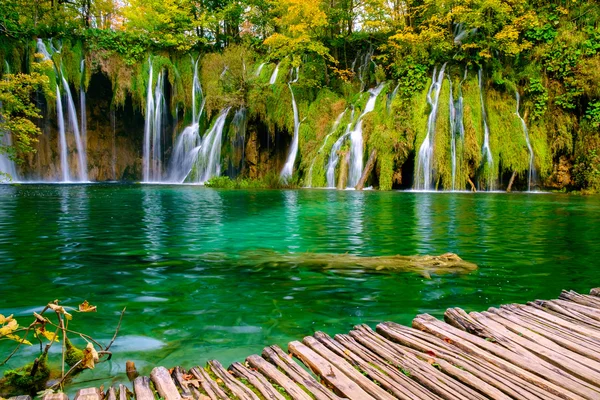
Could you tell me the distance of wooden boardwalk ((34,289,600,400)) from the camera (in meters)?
2.16

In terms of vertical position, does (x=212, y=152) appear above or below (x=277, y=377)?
above

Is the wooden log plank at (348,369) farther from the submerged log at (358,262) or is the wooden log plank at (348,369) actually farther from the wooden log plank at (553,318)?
the submerged log at (358,262)

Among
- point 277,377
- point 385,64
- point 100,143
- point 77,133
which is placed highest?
point 385,64

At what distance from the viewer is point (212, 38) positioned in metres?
32.3

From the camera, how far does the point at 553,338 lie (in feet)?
9.22

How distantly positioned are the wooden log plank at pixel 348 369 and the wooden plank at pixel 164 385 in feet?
2.87

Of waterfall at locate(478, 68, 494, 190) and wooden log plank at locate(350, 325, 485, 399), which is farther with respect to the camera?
waterfall at locate(478, 68, 494, 190)

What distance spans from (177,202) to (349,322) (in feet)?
37.6

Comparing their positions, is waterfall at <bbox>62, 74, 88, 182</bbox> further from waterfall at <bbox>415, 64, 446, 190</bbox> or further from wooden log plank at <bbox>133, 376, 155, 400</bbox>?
A: wooden log plank at <bbox>133, 376, 155, 400</bbox>

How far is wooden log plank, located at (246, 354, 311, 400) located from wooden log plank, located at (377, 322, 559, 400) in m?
0.89

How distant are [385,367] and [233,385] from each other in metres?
0.85

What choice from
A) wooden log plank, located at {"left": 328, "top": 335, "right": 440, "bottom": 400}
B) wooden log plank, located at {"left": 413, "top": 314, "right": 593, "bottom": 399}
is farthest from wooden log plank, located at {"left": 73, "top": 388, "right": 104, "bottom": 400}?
wooden log plank, located at {"left": 413, "top": 314, "right": 593, "bottom": 399}

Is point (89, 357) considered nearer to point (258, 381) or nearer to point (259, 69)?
point (258, 381)

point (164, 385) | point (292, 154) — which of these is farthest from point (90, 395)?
point (292, 154)
